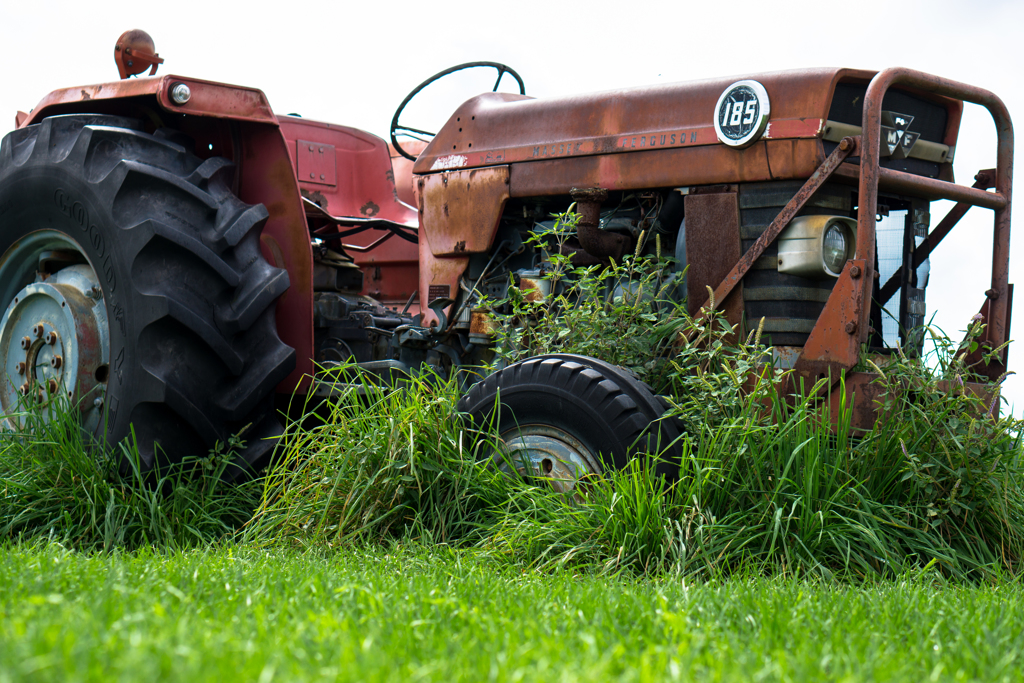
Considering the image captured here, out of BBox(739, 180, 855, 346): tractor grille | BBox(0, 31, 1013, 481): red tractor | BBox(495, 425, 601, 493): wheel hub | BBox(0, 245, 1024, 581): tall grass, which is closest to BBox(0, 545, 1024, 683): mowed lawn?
BBox(0, 245, 1024, 581): tall grass

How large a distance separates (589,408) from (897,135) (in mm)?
1539

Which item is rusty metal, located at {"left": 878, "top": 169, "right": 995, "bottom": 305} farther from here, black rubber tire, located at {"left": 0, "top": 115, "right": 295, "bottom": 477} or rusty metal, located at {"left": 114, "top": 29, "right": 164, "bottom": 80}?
rusty metal, located at {"left": 114, "top": 29, "right": 164, "bottom": 80}

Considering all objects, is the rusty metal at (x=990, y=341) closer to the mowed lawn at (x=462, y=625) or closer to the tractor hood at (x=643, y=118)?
the tractor hood at (x=643, y=118)

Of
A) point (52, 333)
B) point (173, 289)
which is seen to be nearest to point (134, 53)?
point (52, 333)

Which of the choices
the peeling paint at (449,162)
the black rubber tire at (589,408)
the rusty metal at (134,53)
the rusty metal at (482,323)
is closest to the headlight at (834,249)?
the black rubber tire at (589,408)

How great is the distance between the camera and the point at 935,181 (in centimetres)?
337

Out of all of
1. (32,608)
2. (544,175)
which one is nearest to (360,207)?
(544,175)

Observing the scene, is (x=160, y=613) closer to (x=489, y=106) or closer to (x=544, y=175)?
(x=544, y=175)

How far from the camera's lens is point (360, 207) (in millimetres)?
5270

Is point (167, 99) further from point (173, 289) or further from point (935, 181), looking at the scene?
point (935, 181)

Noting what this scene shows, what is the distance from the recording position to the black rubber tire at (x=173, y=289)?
3281 mm

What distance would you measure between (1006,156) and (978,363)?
2.88ft

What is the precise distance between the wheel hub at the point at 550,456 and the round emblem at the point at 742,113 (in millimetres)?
1196

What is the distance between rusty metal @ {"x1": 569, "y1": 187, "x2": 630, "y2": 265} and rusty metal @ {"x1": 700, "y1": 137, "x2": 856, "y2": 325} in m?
0.45
